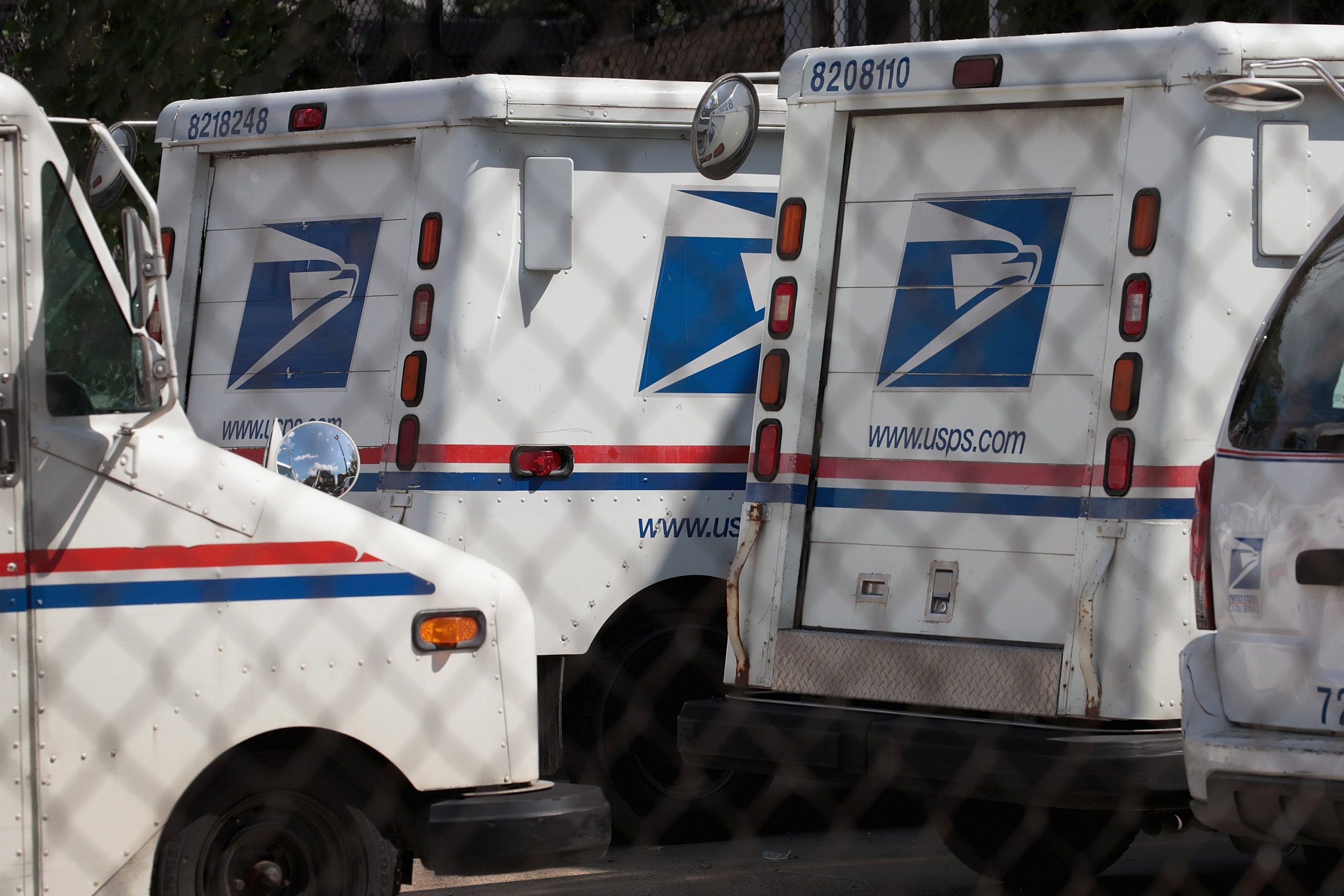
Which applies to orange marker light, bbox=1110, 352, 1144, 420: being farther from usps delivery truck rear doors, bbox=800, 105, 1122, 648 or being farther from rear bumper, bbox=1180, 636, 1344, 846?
rear bumper, bbox=1180, 636, 1344, 846

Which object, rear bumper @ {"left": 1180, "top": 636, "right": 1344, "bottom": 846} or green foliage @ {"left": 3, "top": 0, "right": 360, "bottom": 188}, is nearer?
rear bumper @ {"left": 1180, "top": 636, "right": 1344, "bottom": 846}

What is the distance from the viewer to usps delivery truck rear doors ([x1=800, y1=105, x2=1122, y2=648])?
4.85m

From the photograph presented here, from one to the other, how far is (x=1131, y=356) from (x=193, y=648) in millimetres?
2674

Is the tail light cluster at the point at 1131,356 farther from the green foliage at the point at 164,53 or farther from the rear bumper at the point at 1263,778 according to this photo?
the green foliage at the point at 164,53

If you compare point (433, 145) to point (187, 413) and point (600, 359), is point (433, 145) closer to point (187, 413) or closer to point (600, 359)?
point (600, 359)

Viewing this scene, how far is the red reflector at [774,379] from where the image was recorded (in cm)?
536

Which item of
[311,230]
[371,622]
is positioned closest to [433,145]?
[311,230]

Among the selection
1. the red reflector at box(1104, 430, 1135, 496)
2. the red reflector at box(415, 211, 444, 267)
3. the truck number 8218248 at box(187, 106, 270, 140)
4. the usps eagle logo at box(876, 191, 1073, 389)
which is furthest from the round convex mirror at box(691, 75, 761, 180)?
the truck number 8218248 at box(187, 106, 270, 140)

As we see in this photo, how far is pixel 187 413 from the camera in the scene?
650 cm

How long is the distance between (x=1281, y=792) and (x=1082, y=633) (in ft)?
4.07

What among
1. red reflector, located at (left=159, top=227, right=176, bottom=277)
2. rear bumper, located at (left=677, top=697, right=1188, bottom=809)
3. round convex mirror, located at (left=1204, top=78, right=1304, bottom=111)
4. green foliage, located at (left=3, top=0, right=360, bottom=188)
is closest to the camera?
round convex mirror, located at (left=1204, top=78, right=1304, bottom=111)

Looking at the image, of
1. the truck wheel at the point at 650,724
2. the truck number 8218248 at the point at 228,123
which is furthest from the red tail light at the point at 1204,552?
the truck number 8218248 at the point at 228,123

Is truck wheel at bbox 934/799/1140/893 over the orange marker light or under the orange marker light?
under

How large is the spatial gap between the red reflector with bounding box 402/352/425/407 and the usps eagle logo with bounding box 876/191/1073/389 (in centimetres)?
165
